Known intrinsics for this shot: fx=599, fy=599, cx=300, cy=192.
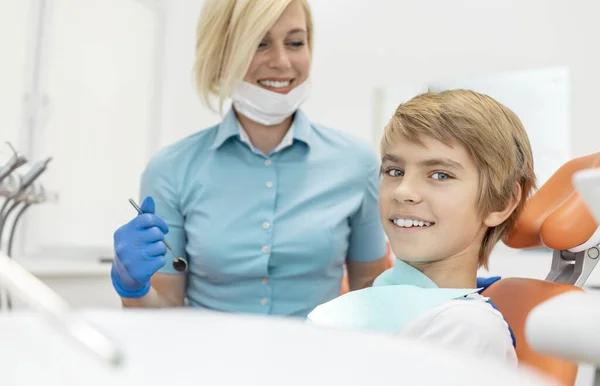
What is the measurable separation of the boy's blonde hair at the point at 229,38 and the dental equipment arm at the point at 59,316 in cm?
107

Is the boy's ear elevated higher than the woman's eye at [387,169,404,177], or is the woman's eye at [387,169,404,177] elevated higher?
the woman's eye at [387,169,404,177]

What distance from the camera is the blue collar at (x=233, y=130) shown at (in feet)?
4.82

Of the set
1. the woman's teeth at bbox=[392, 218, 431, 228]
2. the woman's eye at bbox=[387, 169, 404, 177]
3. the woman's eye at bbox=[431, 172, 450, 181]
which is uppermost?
the woman's eye at bbox=[431, 172, 450, 181]

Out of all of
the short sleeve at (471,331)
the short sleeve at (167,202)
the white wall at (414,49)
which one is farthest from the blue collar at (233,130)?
the white wall at (414,49)

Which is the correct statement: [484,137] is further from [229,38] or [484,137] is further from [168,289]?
[168,289]

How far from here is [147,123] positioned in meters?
3.54

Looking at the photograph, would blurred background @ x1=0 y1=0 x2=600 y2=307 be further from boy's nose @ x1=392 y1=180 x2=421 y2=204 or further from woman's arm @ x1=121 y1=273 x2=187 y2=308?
boy's nose @ x1=392 y1=180 x2=421 y2=204

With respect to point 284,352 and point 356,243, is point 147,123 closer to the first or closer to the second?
point 356,243

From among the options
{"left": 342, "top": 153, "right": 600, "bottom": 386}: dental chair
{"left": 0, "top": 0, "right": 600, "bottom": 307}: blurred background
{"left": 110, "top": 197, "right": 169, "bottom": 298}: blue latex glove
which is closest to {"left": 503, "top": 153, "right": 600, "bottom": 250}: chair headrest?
{"left": 342, "top": 153, "right": 600, "bottom": 386}: dental chair

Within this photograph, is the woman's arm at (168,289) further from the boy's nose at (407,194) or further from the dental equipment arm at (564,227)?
the dental equipment arm at (564,227)

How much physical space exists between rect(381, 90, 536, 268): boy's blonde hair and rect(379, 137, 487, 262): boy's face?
0.02 m

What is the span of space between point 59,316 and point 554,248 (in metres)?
0.90

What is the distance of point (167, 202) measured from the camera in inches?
56.4

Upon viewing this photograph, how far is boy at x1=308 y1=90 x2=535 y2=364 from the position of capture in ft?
3.30
